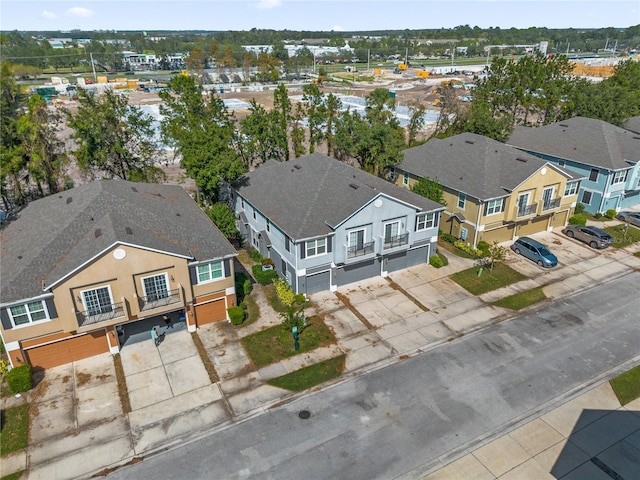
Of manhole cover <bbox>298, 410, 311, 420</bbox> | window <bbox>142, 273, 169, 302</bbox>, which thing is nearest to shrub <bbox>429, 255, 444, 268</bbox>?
manhole cover <bbox>298, 410, 311, 420</bbox>

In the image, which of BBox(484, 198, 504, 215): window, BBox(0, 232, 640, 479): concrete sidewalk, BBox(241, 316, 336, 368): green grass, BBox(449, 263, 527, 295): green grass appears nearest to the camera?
BBox(0, 232, 640, 479): concrete sidewalk

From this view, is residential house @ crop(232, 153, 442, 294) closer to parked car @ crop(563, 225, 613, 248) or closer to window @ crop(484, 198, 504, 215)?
window @ crop(484, 198, 504, 215)

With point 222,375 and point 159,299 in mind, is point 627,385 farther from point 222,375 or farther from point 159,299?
point 159,299

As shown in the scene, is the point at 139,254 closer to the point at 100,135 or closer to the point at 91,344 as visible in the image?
the point at 91,344

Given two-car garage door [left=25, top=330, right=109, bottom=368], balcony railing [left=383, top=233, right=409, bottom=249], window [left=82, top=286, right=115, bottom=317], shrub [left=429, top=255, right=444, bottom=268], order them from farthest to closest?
shrub [left=429, top=255, right=444, bottom=268] → balcony railing [left=383, top=233, right=409, bottom=249] → two-car garage door [left=25, top=330, right=109, bottom=368] → window [left=82, top=286, right=115, bottom=317]

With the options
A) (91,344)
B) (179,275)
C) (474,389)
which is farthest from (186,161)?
(474,389)

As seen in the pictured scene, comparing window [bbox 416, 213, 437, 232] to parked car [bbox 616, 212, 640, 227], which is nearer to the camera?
window [bbox 416, 213, 437, 232]

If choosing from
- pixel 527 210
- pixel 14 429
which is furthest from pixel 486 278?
pixel 14 429
